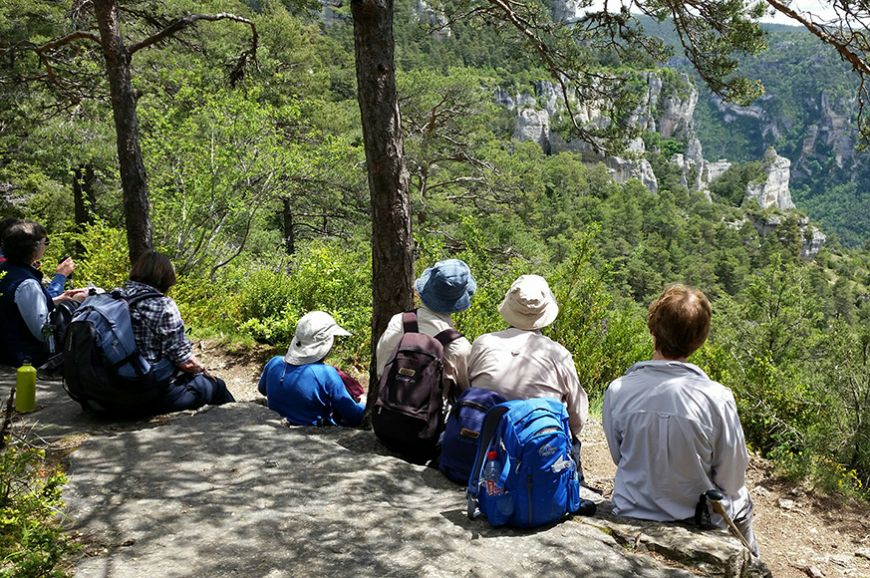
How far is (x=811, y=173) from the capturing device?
15862 cm

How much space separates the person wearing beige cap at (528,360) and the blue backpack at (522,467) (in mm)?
338

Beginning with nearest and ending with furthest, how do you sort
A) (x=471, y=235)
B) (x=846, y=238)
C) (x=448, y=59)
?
(x=471, y=235)
(x=448, y=59)
(x=846, y=238)

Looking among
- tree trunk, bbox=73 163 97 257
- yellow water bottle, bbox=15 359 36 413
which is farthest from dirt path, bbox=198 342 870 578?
tree trunk, bbox=73 163 97 257

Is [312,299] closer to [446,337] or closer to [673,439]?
[446,337]

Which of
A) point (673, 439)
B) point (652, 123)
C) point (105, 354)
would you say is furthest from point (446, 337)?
point (652, 123)

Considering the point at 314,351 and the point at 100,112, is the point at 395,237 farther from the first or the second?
the point at 100,112

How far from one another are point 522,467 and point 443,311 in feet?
3.86

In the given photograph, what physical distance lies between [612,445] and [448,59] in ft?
302

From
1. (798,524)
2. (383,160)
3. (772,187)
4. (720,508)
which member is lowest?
(798,524)

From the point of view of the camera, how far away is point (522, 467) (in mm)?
2293

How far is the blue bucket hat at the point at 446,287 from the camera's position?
3236 mm

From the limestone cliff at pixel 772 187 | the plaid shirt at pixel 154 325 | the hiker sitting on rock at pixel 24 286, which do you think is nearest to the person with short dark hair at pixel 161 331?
the plaid shirt at pixel 154 325

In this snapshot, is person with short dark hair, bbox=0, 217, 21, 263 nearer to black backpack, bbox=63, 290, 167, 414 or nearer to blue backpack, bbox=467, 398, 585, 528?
black backpack, bbox=63, 290, 167, 414

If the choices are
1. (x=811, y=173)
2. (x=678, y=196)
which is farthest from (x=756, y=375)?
(x=811, y=173)
